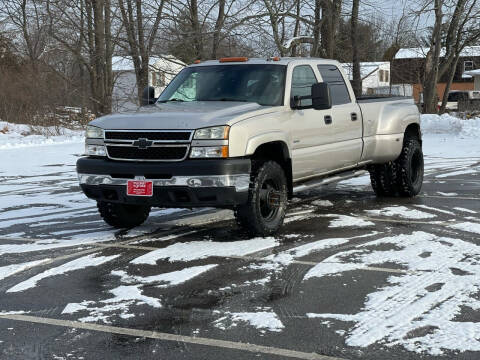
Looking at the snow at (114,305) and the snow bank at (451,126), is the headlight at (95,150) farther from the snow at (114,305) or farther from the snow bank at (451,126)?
the snow bank at (451,126)

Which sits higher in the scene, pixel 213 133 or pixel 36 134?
pixel 213 133

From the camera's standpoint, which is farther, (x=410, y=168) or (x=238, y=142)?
(x=410, y=168)

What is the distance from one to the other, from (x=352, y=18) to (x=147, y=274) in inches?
849

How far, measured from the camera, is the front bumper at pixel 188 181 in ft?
21.9

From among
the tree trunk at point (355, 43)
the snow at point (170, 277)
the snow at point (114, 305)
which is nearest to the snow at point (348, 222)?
→ the snow at point (170, 277)

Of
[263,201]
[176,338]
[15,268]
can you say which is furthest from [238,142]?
[176,338]

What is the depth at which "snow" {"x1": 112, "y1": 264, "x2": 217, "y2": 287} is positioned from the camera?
5578mm

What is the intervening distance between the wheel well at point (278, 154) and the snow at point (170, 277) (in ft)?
5.96

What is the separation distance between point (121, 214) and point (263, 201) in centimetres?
169

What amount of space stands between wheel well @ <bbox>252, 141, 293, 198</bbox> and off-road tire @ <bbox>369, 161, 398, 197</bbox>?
2789 mm

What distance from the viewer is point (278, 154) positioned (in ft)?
25.1

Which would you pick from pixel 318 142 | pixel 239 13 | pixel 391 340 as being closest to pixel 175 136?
pixel 318 142

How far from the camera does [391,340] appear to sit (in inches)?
162

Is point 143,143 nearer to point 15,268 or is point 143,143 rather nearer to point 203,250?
point 203,250
